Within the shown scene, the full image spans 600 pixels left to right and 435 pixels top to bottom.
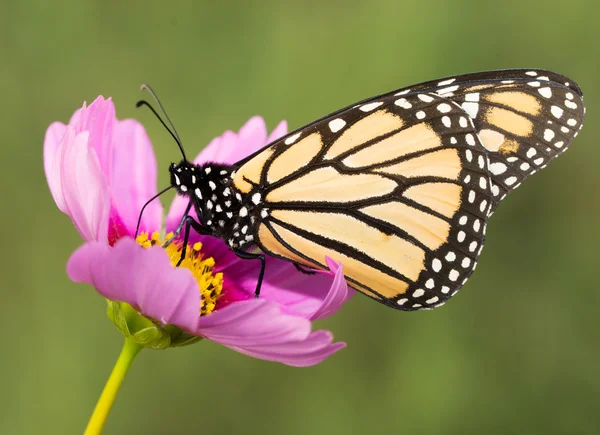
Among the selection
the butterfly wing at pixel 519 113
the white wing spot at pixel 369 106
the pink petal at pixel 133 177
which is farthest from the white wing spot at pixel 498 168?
the pink petal at pixel 133 177

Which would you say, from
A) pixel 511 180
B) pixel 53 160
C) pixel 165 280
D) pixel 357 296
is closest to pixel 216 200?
pixel 53 160

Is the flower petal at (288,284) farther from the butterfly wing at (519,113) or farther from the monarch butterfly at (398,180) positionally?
the butterfly wing at (519,113)

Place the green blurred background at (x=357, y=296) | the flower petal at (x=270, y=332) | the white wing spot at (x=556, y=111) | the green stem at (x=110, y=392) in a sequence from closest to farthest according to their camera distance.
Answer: the green stem at (x=110, y=392)
the flower petal at (x=270, y=332)
the white wing spot at (x=556, y=111)
the green blurred background at (x=357, y=296)

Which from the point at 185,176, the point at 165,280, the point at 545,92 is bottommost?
the point at 165,280

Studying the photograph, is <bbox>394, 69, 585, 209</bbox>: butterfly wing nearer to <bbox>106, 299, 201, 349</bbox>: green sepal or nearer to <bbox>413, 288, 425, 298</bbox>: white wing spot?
<bbox>413, 288, 425, 298</bbox>: white wing spot

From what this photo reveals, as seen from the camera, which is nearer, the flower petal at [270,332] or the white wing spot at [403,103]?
the flower petal at [270,332]

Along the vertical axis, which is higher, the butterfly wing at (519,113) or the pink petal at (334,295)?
the butterfly wing at (519,113)

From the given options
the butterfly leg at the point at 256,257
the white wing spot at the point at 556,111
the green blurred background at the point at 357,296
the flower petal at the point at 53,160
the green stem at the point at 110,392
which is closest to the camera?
the green stem at the point at 110,392

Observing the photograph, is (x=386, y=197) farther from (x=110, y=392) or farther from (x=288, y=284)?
(x=110, y=392)
